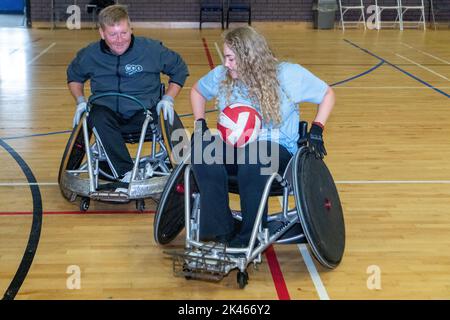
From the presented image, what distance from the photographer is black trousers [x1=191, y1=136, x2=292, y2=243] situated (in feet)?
11.1

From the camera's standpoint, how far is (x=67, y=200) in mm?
4430

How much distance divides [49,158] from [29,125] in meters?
1.17

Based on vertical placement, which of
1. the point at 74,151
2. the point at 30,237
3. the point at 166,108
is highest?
the point at 166,108

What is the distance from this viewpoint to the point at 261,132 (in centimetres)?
354

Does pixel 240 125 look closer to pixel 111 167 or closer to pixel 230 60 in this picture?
pixel 230 60

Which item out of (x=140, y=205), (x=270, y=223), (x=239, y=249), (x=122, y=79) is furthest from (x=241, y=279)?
(x=122, y=79)

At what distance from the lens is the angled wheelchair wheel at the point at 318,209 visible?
127 inches

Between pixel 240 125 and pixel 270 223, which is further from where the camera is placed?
pixel 270 223

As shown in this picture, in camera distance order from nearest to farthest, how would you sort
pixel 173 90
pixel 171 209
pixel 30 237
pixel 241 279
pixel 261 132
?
pixel 241 279
pixel 261 132
pixel 171 209
pixel 30 237
pixel 173 90

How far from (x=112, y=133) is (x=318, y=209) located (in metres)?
1.46

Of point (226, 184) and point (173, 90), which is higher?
point (173, 90)

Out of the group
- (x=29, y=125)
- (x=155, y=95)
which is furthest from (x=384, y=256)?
(x=29, y=125)

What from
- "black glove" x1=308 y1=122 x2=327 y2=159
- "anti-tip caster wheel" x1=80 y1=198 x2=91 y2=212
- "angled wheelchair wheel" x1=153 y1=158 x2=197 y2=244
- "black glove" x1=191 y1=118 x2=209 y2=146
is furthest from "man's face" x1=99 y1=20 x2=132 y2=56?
"black glove" x1=308 y1=122 x2=327 y2=159
